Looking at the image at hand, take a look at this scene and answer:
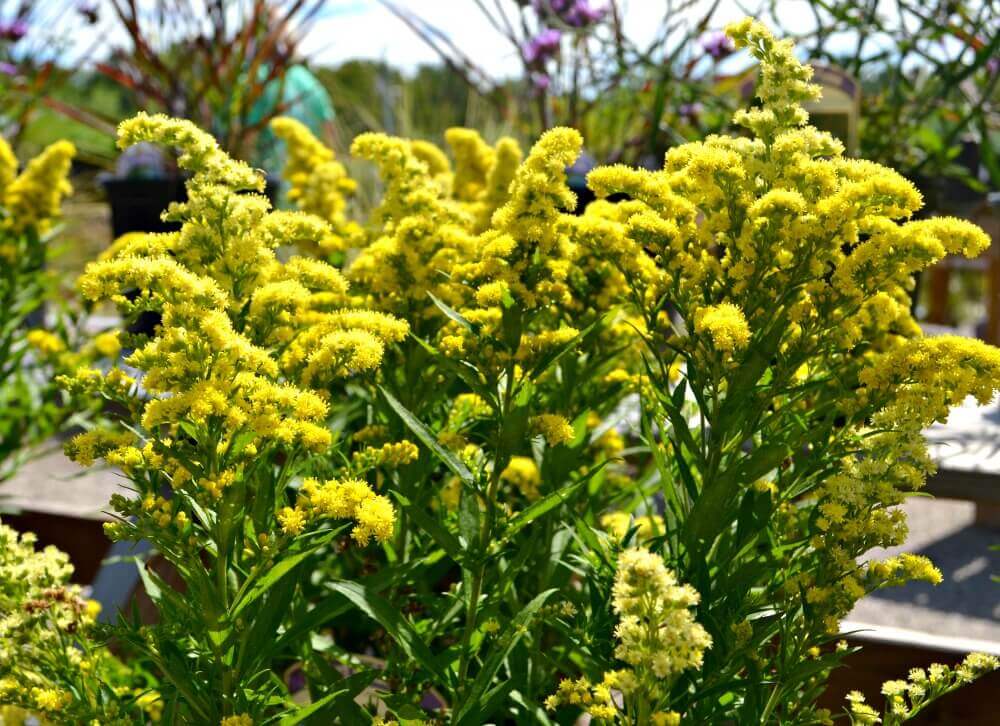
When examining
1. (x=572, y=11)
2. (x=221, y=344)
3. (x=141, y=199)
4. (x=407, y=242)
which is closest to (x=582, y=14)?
(x=572, y=11)

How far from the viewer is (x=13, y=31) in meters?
4.12

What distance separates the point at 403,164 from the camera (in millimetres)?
1367

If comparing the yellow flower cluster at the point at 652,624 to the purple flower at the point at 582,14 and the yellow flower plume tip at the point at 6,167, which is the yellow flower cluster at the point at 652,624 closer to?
the yellow flower plume tip at the point at 6,167

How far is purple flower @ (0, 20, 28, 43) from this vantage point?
411cm

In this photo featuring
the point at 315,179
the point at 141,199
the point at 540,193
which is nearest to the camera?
the point at 540,193

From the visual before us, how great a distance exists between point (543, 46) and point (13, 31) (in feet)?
7.95

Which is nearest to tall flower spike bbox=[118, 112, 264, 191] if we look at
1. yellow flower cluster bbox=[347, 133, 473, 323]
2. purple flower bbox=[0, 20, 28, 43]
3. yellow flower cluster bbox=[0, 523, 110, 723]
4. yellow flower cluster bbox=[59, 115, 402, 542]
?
yellow flower cluster bbox=[59, 115, 402, 542]

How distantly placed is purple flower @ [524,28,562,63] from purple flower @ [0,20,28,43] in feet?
7.68

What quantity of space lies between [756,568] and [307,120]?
4381 mm

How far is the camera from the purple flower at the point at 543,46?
311 cm

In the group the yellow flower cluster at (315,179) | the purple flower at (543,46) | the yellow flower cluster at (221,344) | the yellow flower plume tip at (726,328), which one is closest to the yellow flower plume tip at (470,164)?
the yellow flower cluster at (315,179)

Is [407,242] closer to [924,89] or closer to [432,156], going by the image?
[432,156]

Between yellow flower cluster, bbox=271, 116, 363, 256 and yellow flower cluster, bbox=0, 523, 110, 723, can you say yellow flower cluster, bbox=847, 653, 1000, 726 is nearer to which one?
yellow flower cluster, bbox=0, 523, 110, 723

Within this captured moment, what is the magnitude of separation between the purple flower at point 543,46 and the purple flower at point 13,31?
92.2 inches
